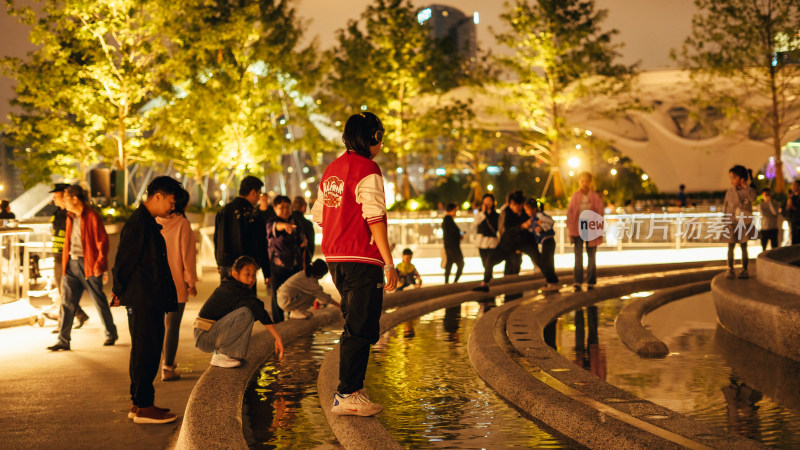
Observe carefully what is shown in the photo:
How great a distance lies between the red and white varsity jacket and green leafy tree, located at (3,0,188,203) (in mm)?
21922

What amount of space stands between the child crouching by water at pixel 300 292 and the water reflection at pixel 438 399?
1190 mm

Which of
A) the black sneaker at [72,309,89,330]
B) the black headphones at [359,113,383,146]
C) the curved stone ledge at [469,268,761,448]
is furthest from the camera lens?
the black sneaker at [72,309,89,330]

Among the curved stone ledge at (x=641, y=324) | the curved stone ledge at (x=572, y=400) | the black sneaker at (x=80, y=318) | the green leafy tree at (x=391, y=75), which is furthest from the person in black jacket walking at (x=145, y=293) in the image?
the green leafy tree at (x=391, y=75)

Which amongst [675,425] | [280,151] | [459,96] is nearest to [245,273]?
[675,425]

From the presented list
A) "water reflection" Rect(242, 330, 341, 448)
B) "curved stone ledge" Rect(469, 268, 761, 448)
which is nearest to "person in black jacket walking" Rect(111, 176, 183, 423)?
"water reflection" Rect(242, 330, 341, 448)

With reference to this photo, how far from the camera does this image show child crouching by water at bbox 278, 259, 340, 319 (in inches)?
439

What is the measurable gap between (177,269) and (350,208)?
2841mm

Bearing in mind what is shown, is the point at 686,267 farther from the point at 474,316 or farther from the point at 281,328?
the point at 281,328

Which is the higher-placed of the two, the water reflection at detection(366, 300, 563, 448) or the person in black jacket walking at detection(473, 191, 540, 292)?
the person in black jacket walking at detection(473, 191, 540, 292)

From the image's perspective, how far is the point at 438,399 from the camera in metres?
6.81

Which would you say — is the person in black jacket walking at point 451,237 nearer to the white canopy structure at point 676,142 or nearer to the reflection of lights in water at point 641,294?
the reflection of lights in water at point 641,294

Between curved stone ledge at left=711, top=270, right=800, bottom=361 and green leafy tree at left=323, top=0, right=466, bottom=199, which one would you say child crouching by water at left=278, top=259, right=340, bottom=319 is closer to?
curved stone ledge at left=711, top=270, right=800, bottom=361

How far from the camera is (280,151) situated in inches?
1791

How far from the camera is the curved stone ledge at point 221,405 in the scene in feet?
17.0
